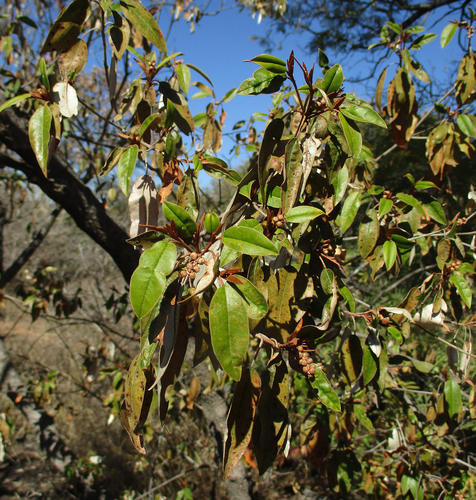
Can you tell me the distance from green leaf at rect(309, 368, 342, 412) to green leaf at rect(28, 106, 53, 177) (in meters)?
0.70

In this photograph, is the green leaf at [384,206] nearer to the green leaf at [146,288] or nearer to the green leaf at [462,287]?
the green leaf at [462,287]

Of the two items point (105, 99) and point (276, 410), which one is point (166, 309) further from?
point (105, 99)

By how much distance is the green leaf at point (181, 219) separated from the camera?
1.84 ft

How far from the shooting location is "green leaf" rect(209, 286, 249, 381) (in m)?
0.46

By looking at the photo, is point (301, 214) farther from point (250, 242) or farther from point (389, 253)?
point (389, 253)

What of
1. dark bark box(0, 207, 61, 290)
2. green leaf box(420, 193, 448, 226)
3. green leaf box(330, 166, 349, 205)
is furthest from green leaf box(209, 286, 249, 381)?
dark bark box(0, 207, 61, 290)

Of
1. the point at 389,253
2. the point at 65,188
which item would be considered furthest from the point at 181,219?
the point at 65,188

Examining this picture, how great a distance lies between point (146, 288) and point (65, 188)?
4.05 ft

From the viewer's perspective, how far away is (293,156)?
60 centimetres

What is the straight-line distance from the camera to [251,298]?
51cm

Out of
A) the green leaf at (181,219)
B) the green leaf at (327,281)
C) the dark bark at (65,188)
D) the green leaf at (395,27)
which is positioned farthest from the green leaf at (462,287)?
the dark bark at (65,188)

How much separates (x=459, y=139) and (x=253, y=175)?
1.20 metres

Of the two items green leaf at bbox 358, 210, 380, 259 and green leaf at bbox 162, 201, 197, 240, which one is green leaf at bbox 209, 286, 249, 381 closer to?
green leaf at bbox 162, 201, 197, 240

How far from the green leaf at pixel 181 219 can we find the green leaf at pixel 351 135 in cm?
32
